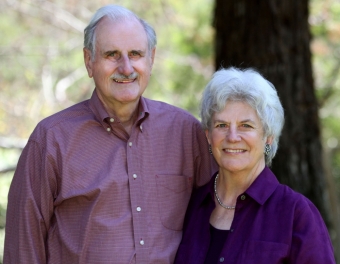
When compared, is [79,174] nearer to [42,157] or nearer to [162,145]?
[42,157]

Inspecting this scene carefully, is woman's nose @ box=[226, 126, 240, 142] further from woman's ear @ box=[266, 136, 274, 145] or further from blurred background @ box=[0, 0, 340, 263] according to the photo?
blurred background @ box=[0, 0, 340, 263]

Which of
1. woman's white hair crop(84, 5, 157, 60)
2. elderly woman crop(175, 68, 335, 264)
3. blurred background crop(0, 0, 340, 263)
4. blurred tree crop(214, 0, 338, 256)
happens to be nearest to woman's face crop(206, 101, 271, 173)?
elderly woman crop(175, 68, 335, 264)

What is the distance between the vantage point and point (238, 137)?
2.70 m

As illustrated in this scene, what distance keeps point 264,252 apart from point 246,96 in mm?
709

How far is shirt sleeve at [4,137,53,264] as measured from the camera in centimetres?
273

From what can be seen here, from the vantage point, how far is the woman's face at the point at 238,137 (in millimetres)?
2707

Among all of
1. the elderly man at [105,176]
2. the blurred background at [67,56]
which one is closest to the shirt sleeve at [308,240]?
the elderly man at [105,176]

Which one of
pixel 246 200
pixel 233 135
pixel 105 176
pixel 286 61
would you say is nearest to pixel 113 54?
pixel 105 176

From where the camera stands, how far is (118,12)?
9.45 ft

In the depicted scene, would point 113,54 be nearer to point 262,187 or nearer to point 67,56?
point 262,187

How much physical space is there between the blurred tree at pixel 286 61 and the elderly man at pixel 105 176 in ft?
4.87

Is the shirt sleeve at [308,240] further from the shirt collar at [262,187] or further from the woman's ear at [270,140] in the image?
the woman's ear at [270,140]

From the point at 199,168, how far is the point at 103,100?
63 centimetres

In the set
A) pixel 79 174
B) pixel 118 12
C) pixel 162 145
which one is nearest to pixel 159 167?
pixel 162 145
